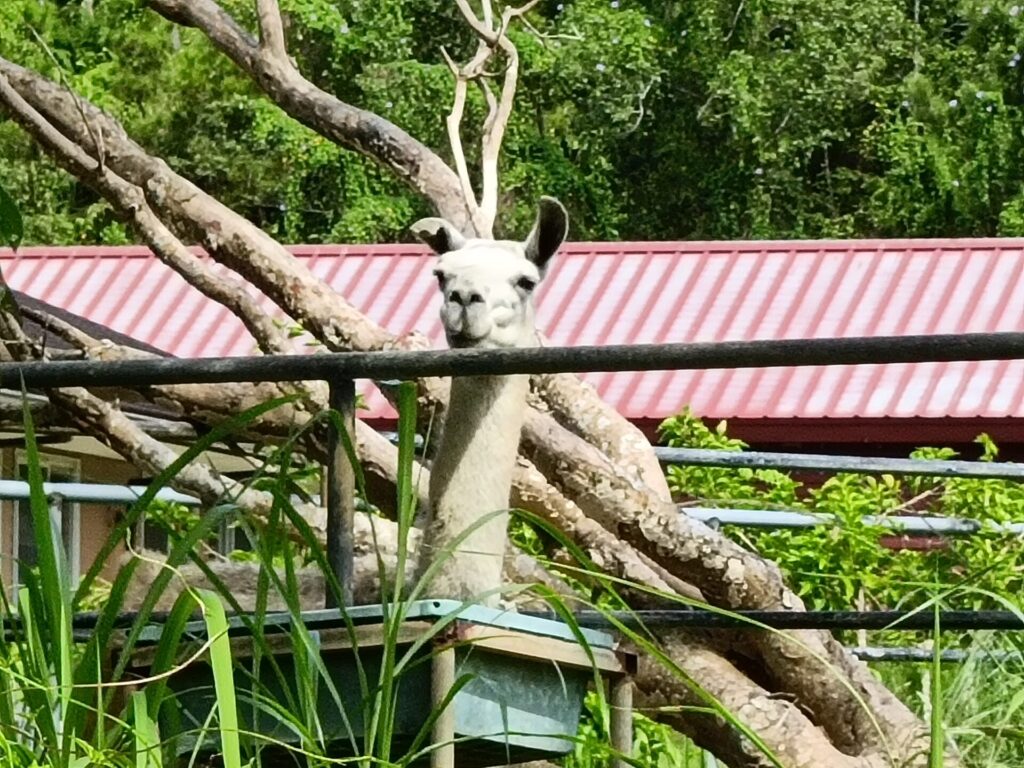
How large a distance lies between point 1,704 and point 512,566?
2643mm

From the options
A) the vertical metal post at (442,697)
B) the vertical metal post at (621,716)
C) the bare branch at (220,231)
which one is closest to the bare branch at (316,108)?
the bare branch at (220,231)

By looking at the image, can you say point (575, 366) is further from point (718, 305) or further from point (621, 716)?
point (718, 305)

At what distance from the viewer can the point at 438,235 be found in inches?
168

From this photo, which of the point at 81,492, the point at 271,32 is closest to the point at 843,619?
the point at 81,492

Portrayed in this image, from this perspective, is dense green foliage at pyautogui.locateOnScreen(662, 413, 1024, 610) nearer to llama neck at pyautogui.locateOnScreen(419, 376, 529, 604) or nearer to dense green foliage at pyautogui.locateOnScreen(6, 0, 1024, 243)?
llama neck at pyautogui.locateOnScreen(419, 376, 529, 604)

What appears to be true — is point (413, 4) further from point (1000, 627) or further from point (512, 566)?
point (1000, 627)

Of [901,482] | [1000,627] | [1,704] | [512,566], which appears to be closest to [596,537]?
[512,566]

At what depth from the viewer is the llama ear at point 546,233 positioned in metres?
3.96

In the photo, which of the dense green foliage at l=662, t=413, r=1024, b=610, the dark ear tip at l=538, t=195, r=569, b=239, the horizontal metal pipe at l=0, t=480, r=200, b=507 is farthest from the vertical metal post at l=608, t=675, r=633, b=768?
the dense green foliage at l=662, t=413, r=1024, b=610

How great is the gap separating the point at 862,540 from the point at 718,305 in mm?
9740

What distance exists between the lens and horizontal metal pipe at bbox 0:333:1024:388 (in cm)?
253

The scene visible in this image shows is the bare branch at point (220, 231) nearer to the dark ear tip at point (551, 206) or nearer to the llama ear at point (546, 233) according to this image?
the llama ear at point (546, 233)

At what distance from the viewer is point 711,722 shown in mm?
5004

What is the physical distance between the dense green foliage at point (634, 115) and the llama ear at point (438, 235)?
24.5 meters
